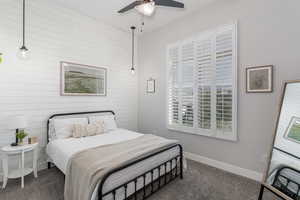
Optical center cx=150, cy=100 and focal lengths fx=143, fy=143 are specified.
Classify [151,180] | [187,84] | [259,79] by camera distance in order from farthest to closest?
1. [187,84]
2. [259,79]
3. [151,180]

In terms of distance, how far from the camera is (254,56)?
8.18ft

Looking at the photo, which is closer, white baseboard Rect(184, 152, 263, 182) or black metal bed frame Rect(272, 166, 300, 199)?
black metal bed frame Rect(272, 166, 300, 199)

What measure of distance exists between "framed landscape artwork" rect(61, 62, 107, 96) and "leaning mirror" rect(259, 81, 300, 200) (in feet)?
11.6

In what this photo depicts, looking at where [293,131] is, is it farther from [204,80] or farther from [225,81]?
[204,80]

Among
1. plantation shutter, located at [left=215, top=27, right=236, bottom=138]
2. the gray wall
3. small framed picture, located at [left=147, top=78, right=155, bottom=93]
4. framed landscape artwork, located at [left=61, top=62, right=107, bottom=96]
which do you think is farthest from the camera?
small framed picture, located at [left=147, top=78, right=155, bottom=93]

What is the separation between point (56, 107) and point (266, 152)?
13.2ft

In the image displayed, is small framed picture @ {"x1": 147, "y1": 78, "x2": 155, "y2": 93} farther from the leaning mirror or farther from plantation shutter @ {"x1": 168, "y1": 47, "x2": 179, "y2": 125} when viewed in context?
the leaning mirror

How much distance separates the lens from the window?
2.76m

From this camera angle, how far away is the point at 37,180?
2.49 meters

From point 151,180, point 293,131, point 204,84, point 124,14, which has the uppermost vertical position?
point 124,14

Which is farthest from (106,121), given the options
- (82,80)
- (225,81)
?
(225,81)

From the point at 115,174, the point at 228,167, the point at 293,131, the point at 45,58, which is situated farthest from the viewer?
the point at 45,58

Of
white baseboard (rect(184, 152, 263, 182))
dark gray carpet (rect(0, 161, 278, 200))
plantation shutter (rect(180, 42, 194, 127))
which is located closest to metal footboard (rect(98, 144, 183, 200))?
dark gray carpet (rect(0, 161, 278, 200))

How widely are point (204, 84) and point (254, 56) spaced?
3.20ft
